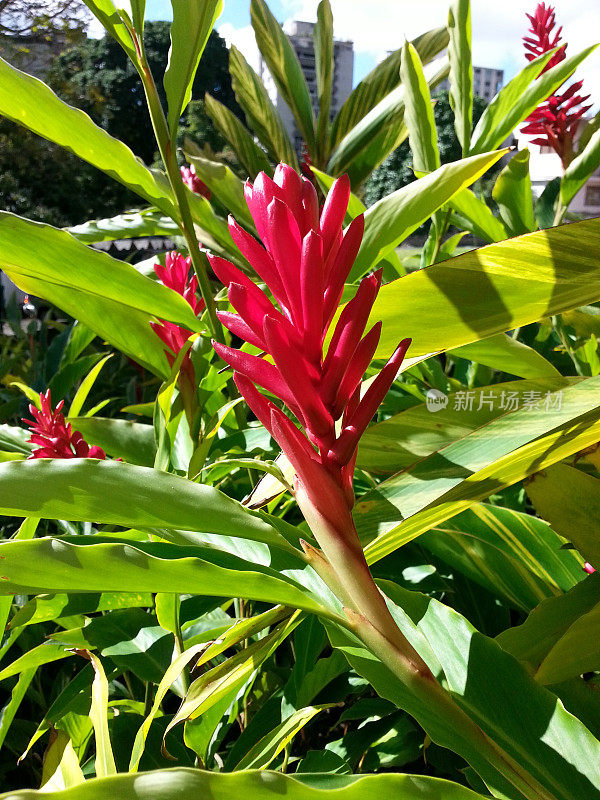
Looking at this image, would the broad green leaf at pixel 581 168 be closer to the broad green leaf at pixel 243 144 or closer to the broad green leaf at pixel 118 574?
the broad green leaf at pixel 243 144

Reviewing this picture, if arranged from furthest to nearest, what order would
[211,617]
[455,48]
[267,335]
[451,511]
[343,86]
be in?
[343,86]
[455,48]
[211,617]
[451,511]
[267,335]

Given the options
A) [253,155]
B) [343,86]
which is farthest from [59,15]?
[343,86]

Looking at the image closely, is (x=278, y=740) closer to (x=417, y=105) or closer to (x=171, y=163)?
(x=171, y=163)

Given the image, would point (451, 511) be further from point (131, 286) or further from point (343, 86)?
point (343, 86)

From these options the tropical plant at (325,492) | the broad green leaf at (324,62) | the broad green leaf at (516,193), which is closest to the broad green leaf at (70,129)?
the tropical plant at (325,492)

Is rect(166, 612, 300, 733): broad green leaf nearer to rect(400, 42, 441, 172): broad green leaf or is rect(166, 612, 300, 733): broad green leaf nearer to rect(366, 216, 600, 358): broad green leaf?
rect(366, 216, 600, 358): broad green leaf

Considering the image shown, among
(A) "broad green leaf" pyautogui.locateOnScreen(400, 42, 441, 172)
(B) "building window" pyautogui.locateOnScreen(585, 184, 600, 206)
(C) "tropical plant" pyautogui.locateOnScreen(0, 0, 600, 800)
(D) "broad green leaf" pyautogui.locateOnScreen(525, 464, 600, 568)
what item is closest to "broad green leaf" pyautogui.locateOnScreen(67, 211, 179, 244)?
(C) "tropical plant" pyautogui.locateOnScreen(0, 0, 600, 800)

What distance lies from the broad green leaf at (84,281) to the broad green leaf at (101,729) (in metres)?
0.39

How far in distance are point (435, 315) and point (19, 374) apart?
3.12 meters

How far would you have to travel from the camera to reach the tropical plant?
39 cm

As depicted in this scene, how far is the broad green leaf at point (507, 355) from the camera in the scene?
0.72 metres

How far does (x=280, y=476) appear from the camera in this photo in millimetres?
494

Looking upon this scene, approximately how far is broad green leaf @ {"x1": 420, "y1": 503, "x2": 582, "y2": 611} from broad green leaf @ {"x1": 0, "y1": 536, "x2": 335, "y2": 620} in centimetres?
42

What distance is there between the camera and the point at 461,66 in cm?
108
